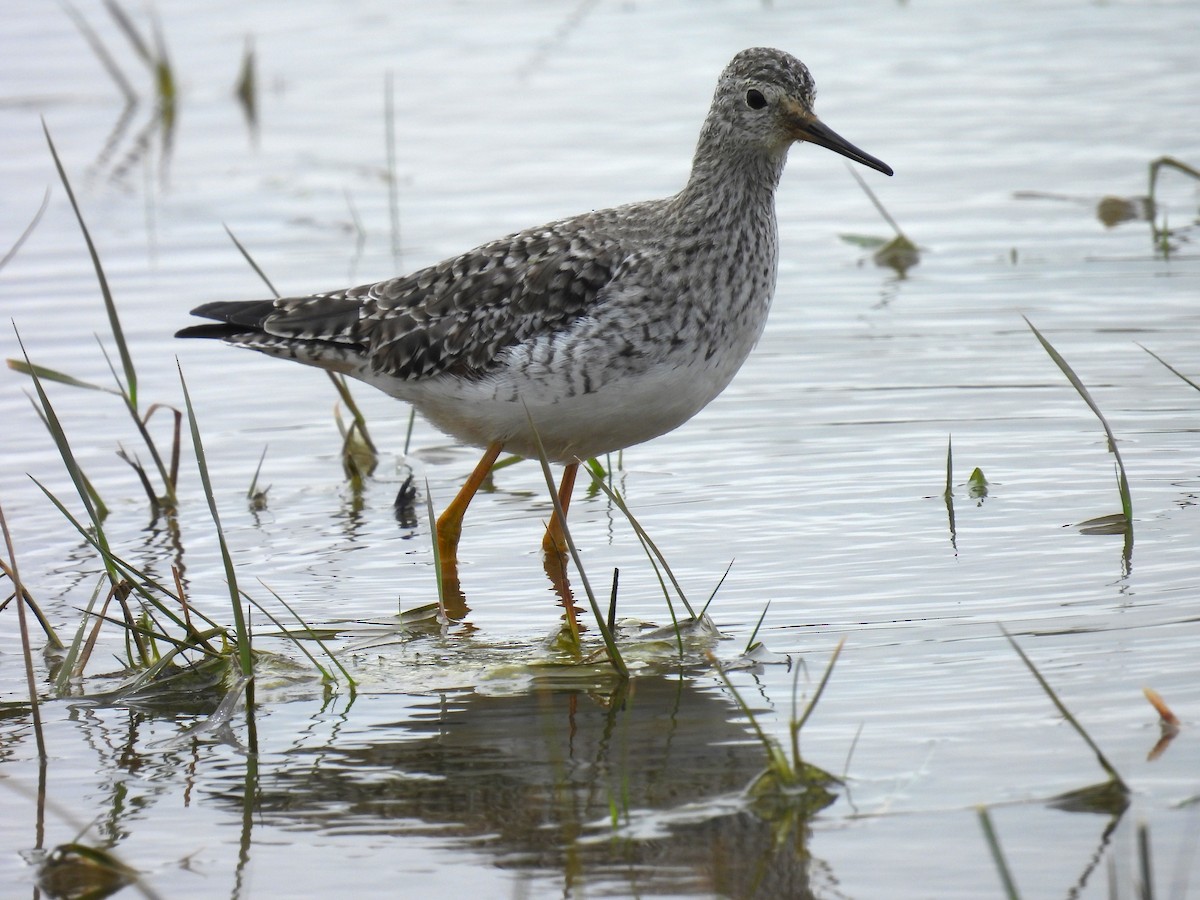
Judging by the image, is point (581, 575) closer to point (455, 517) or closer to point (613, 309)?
point (613, 309)

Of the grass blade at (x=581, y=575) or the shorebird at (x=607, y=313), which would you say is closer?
the grass blade at (x=581, y=575)

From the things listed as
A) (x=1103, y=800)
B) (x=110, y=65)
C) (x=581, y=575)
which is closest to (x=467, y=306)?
(x=581, y=575)

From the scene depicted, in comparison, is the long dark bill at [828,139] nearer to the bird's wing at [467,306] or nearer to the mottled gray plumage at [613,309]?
the mottled gray plumage at [613,309]

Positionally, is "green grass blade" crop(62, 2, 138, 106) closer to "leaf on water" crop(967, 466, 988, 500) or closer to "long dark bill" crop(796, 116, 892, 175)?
"long dark bill" crop(796, 116, 892, 175)

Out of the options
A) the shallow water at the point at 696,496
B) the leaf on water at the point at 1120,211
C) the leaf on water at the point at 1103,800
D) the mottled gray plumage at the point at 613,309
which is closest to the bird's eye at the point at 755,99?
the mottled gray plumage at the point at 613,309

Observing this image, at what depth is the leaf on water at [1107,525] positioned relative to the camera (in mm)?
6543

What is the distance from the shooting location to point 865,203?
11.8 m

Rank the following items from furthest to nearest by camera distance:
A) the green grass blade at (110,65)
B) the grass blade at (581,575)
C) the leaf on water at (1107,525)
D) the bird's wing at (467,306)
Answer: the green grass blade at (110,65)
the bird's wing at (467,306)
the leaf on water at (1107,525)
the grass blade at (581,575)

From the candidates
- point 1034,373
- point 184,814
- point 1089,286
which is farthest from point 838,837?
point 1089,286

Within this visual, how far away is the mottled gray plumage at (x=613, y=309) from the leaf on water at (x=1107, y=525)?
1.53m

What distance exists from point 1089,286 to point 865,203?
245 centimetres

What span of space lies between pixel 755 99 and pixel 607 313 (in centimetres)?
119

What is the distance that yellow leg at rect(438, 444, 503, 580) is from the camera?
7.16m

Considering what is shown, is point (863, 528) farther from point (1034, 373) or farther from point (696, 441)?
point (1034, 373)
